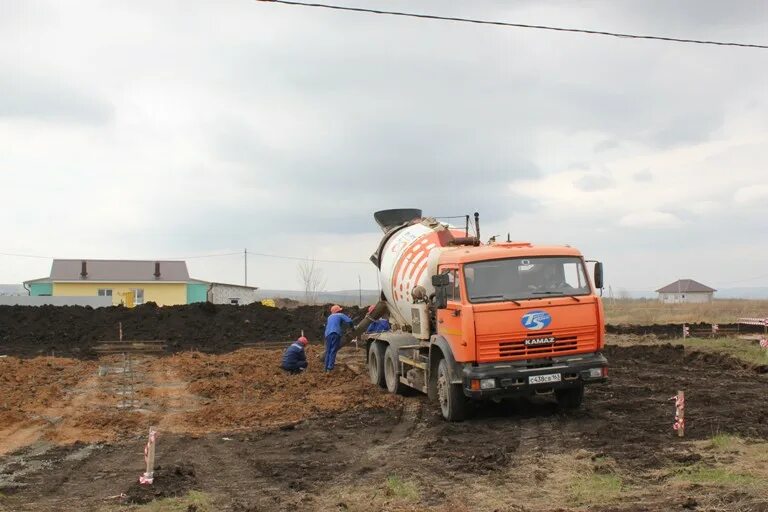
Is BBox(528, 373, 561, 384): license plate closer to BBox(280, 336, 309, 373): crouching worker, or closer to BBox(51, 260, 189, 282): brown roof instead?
BBox(280, 336, 309, 373): crouching worker

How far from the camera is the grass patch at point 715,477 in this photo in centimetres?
728

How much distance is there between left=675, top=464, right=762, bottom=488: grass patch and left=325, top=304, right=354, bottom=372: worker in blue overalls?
1143cm

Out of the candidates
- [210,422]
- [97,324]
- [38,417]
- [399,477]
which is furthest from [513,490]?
[97,324]

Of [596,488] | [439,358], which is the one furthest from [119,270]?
[596,488]

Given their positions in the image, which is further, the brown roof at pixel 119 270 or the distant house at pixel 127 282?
the brown roof at pixel 119 270

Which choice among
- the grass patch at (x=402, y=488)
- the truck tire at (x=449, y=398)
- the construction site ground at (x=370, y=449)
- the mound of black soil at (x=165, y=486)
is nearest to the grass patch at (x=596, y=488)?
the construction site ground at (x=370, y=449)

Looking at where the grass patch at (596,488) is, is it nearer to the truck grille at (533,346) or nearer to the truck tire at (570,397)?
the truck grille at (533,346)

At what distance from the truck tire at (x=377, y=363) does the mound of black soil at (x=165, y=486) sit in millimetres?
7830

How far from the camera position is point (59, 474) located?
8.97m

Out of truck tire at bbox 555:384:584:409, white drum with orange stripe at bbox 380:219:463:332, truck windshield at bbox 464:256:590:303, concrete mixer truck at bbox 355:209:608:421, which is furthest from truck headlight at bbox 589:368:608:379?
white drum with orange stripe at bbox 380:219:463:332

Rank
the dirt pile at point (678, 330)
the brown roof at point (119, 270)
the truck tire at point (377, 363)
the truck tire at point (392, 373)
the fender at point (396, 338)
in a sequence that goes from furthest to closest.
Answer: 1. the brown roof at point (119, 270)
2. the dirt pile at point (678, 330)
3. the truck tire at point (377, 363)
4. the fender at point (396, 338)
5. the truck tire at point (392, 373)

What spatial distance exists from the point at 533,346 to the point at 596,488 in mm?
3803

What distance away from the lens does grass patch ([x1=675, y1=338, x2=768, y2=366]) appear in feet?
68.2

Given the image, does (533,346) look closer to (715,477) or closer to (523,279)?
(523,279)
